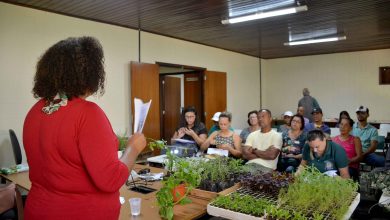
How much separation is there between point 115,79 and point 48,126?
4272 millimetres

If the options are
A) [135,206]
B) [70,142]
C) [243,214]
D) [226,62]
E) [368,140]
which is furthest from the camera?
[226,62]

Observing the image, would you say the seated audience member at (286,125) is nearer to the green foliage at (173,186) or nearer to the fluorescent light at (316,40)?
the fluorescent light at (316,40)

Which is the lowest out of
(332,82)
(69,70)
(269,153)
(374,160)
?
(374,160)

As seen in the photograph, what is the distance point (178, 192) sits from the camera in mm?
1735

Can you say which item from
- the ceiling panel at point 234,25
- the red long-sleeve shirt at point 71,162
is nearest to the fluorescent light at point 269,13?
→ the ceiling panel at point 234,25

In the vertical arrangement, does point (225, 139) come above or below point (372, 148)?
above

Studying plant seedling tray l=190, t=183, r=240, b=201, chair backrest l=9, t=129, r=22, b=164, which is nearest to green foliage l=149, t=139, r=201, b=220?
plant seedling tray l=190, t=183, r=240, b=201

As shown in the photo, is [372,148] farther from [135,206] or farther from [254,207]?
[135,206]

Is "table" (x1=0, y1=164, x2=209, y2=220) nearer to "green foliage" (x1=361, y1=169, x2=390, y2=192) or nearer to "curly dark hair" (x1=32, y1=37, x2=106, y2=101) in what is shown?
"curly dark hair" (x1=32, y1=37, x2=106, y2=101)

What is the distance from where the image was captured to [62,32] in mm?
4582

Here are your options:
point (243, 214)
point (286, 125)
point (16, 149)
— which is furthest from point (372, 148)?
point (16, 149)

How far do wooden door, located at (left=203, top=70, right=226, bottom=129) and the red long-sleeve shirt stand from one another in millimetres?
6041

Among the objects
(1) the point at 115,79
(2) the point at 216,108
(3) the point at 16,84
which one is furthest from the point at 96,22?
(2) the point at 216,108

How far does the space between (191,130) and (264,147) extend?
109 centimetres
